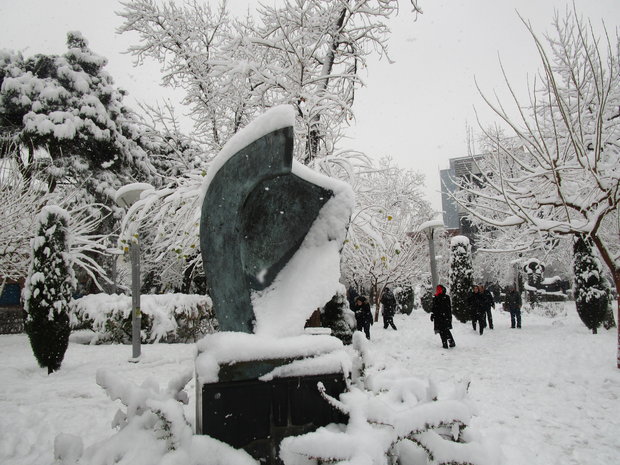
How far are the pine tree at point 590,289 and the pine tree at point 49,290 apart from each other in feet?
43.5

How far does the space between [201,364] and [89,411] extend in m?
4.10

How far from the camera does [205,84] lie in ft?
35.3

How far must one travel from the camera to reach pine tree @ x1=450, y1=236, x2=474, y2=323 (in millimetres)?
14883

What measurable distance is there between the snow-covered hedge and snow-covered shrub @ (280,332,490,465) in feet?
33.5

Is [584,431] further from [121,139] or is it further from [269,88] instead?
[121,139]

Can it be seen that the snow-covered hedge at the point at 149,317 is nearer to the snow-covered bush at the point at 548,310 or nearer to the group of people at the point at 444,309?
the group of people at the point at 444,309

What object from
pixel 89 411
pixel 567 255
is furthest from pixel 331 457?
pixel 567 255

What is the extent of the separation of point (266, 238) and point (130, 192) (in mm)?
6748

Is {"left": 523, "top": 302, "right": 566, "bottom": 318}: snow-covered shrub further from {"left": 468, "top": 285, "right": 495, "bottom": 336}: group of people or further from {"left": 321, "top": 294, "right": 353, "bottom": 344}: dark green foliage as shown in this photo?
{"left": 321, "top": 294, "right": 353, "bottom": 344}: dark green foliage

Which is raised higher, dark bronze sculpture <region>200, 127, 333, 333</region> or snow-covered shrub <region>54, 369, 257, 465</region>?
dark bronze sculpture <region>200, 127, 333, 333</region>

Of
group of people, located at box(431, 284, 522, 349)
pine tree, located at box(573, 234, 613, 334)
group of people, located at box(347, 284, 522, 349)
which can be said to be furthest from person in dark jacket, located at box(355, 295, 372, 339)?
pine tree, located at box(573, 234, 613, 334)

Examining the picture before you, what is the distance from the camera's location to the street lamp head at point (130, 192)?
7.93 m

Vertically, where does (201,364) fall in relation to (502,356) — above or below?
above

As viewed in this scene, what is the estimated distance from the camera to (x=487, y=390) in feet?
19.5
